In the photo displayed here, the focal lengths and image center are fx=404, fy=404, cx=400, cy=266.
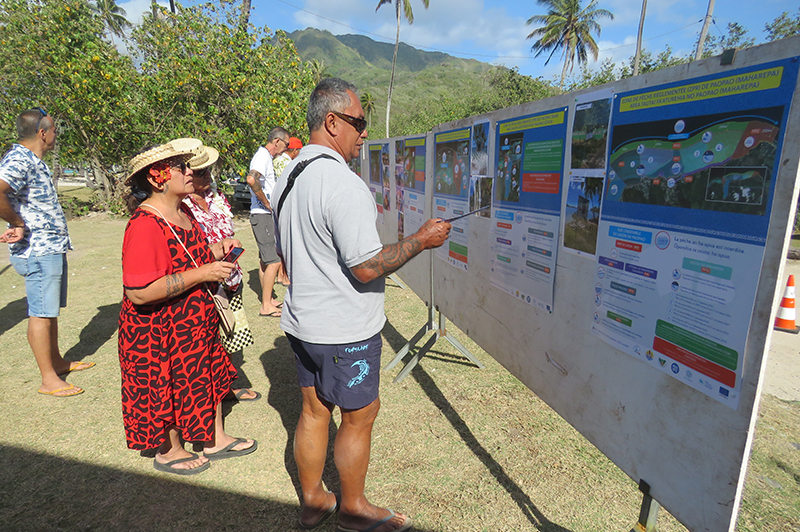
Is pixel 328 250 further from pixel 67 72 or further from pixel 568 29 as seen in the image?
pixel 568 29

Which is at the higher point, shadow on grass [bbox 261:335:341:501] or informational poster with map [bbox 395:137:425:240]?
informational poster with map [bbox 395:137:425:240]

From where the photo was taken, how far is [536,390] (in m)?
2.13

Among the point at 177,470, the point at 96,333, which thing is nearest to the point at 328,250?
the point at 177,470

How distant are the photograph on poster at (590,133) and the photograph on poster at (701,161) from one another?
67 mm

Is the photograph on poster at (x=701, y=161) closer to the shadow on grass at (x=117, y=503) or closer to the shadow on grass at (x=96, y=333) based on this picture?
the shadow on grass at (x=117, y=503)

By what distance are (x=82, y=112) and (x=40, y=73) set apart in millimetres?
1452

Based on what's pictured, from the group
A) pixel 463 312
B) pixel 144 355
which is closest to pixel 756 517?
pixel 463 312

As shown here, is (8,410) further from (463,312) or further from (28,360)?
(463,312)

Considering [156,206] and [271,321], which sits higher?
[156,206]

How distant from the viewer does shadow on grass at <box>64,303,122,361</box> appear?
4.02 metres

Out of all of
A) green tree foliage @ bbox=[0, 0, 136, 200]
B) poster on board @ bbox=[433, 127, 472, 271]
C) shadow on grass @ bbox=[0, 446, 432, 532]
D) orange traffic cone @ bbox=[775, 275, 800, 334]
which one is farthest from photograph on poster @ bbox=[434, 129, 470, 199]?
green tree foliage @ bbox=[0, 0, 136, 200]

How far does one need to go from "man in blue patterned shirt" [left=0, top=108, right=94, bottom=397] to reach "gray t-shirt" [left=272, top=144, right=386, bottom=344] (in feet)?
8.04

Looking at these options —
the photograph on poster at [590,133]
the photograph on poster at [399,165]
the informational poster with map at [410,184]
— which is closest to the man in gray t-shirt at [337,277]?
the photograph on poster at [590,133]

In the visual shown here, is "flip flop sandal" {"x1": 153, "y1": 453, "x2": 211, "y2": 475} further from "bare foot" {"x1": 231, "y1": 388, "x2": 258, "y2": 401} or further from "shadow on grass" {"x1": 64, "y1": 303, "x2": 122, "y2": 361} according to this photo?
"shadow on grass" {"x1": 64, "y1": 303, "x2": 122, "y2": 361}
